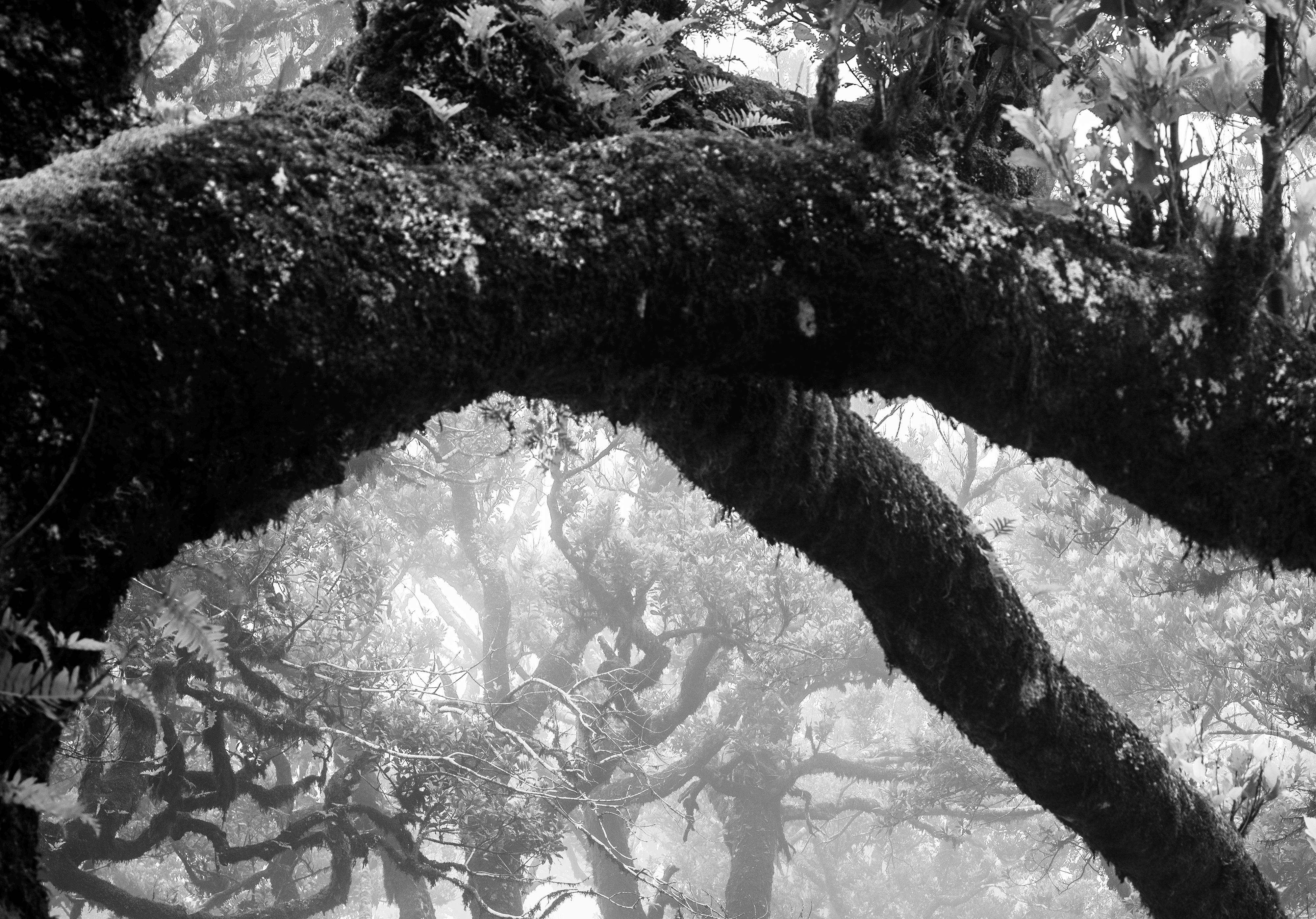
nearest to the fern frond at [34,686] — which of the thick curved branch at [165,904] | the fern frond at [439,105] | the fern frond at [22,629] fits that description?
the fern frond at [22,629]

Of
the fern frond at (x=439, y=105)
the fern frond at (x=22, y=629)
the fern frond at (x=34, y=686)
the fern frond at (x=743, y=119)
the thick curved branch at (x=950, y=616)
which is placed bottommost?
the fern frond at (x=34, y=686)

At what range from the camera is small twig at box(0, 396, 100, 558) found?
3.62 ft

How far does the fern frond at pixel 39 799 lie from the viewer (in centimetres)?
110

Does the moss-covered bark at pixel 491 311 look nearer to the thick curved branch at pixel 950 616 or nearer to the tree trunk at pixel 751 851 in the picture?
the thick curved branch at pixel 950 616

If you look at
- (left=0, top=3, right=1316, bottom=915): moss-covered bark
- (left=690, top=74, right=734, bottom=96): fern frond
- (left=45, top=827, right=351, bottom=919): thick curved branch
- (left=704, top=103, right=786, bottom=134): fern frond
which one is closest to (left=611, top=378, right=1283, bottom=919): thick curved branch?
(left=0, top=3, right=1316, bottom=915): moss-covered bark

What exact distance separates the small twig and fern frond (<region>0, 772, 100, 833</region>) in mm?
266

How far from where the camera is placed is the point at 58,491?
108 centimetres

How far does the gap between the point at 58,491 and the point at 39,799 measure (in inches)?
14.0

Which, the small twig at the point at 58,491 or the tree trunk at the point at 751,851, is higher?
the tree trunk at the point at 751,851

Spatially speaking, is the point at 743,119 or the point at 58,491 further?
the point at 743,119

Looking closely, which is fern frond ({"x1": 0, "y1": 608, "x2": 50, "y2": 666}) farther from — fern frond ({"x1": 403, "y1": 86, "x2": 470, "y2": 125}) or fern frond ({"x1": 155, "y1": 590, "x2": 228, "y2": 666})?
fern frond ({"x1": 403, "y1": 86, "x2": 470, "y2": 125})

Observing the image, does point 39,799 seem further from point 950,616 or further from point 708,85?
point 950,616

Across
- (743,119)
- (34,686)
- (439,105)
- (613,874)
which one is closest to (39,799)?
(34,686)

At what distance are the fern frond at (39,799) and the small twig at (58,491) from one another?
10.5 inches
